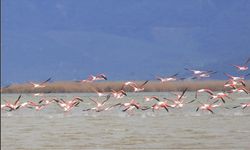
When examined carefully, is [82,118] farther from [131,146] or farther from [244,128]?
[131,146]

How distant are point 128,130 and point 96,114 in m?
14.5

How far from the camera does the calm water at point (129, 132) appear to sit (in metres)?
29.6

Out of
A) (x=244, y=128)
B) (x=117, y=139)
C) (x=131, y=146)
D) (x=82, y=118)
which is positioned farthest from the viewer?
(x=82, y=118)

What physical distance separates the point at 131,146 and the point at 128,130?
264 inches

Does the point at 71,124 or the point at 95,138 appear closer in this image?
the point at 95,138

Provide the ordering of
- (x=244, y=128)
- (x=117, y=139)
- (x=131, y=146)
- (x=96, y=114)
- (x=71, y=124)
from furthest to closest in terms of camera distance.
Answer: (x=96, y=114) → (x=71, y=124) → (x=244, y=128) → (x=117, y=139) → (x=131, y=146)

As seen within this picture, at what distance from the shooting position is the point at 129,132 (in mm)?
34812

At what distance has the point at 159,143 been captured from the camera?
1176 inches

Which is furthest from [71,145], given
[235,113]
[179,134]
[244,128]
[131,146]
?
[235,113]

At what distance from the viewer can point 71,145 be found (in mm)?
29812

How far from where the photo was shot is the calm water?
29.6 m

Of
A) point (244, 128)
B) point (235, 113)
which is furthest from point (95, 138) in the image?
point (235, 113)

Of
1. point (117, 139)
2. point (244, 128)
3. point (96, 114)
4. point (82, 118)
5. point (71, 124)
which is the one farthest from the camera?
point (96, 114)

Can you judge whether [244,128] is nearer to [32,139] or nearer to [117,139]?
[117,139]
